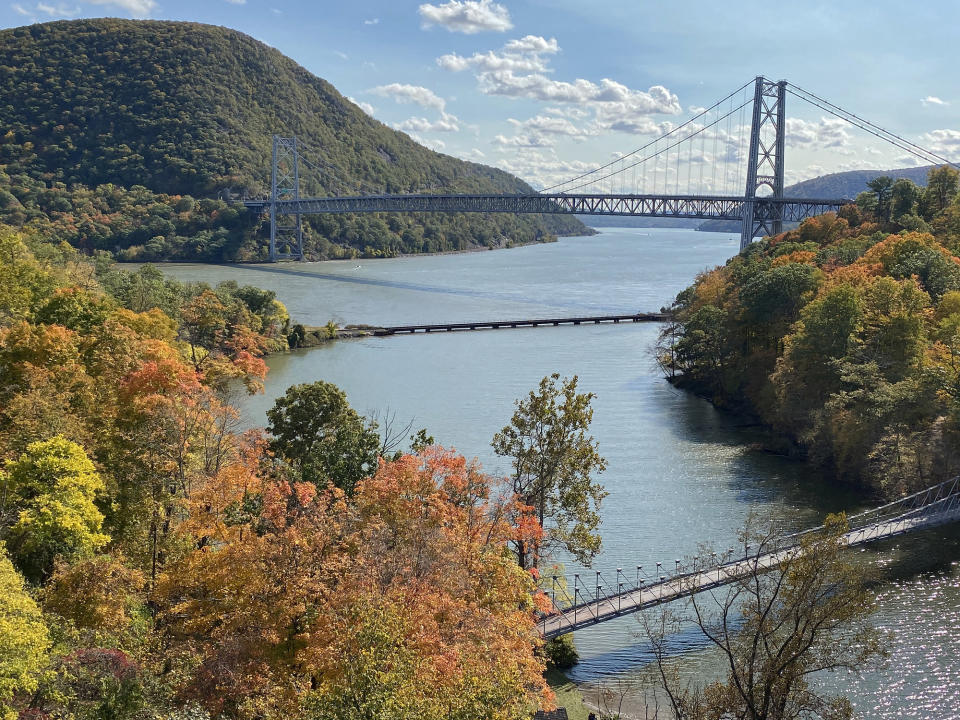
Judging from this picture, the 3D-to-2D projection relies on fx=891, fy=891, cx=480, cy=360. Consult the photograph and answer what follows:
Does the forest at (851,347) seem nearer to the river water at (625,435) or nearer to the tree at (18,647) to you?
the river water at (625,435)

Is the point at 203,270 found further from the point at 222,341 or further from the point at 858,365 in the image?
the point at 858,365

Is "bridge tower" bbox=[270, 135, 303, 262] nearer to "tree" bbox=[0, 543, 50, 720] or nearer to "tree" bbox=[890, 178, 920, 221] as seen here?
"tree" bbox=[890, 178, 920, 221]

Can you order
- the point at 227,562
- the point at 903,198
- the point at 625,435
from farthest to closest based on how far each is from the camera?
the point at 903,198 → the point at 625,435 → the point at 227,562

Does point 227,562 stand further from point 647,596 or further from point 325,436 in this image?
point 647,596

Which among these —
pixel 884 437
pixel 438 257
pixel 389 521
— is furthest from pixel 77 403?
pixel 438 257

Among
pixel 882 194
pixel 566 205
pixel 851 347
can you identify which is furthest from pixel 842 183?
pixel 851 347
